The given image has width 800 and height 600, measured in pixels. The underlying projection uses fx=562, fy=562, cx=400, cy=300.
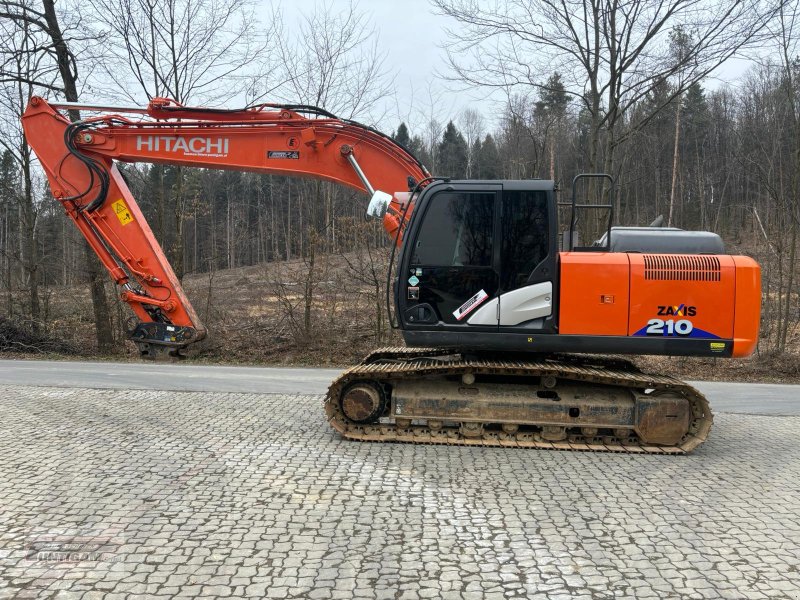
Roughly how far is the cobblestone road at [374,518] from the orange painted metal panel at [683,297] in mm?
1313

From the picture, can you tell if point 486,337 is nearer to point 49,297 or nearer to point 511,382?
point 511,382

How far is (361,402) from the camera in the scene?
604 cm

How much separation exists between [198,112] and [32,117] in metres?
2.39

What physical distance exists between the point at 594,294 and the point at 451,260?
1472mm

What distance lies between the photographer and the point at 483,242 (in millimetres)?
5785

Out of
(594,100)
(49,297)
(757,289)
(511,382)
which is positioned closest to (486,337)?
(511,382)

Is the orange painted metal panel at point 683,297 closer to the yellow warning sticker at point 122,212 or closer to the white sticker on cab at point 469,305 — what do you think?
the white sticker on cab at point 469,305

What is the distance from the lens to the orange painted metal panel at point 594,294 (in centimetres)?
558

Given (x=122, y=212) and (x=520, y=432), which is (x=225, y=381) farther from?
(x=520, y=432)

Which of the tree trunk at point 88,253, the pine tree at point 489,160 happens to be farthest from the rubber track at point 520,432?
the pine tree at point 489,160

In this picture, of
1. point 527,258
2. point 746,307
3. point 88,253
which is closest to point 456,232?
point 527,258

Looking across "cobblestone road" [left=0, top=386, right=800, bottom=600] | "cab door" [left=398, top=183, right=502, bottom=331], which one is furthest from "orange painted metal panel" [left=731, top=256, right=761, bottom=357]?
"cab door" [left=398, top=183, right=502, bottom=331]

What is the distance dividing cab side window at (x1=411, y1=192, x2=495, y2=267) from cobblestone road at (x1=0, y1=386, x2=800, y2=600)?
6.41 feet

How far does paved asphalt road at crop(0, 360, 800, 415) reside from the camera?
29.0ft
